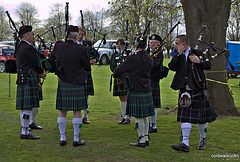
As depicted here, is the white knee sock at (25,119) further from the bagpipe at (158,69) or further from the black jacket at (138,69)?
the bagpipe at (158,69)

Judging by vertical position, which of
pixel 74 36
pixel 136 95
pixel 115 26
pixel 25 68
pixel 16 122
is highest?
pixel 115 26

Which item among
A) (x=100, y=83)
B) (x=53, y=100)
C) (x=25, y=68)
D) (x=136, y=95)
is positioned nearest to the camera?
(x=136, y=95)

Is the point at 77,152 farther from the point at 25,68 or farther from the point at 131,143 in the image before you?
the point at 25,68

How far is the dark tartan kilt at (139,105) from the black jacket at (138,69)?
0.31ft

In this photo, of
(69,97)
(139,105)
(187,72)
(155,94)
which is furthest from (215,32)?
(69,97)

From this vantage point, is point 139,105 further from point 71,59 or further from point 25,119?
point 25,119

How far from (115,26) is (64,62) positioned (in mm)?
29804

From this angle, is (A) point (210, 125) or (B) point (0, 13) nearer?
(A) point (210, 125)

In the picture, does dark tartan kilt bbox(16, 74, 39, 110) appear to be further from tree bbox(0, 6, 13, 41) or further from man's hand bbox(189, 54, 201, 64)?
tree bbox(0, 6, 13, 41)

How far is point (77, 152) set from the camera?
4484mm

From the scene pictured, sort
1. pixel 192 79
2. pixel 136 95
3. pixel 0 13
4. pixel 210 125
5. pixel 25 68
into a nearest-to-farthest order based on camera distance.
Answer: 1. pixel 192 79
2. pixel 136 95
3. pixel 25 68
4. pixel 210 125
5. pixel 0 13

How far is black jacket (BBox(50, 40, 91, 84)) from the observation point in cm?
471

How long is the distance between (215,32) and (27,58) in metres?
4.36

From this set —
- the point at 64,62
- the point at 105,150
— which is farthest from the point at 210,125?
the point at 64,62
